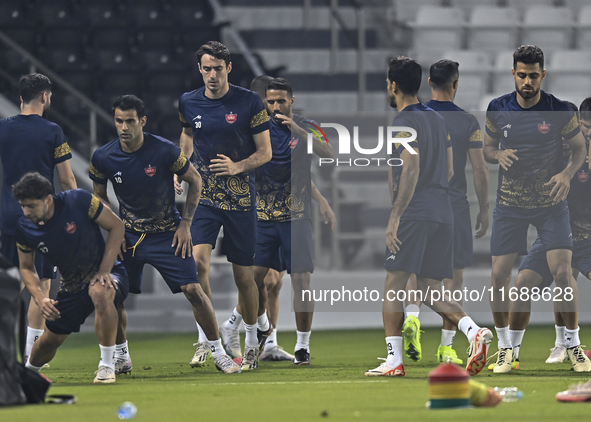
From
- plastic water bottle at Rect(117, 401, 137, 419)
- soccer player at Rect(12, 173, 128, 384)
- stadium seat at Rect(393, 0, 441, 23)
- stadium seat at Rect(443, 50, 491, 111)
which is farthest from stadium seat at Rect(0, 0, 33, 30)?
plastic water bottle at Rect(117, 401, 137, 419)

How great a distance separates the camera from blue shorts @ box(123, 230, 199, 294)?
265 inches

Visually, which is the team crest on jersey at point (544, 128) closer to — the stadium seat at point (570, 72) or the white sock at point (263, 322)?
the white sock at point (263, 322)

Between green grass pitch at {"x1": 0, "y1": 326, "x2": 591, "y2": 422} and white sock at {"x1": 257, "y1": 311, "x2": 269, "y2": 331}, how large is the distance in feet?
1.07

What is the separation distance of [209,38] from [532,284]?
868 centimetres

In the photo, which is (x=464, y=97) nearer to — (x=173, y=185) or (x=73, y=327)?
(x=173, y=185)

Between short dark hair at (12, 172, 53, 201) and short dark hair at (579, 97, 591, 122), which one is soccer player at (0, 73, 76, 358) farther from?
short dark hair at (579, 97, 591, 122)

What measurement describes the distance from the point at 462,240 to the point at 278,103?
1851 millimetres

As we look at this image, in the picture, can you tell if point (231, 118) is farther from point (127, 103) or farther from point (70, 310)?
point (70, 310)

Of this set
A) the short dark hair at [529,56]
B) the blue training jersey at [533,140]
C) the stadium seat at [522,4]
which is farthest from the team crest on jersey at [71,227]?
the stadium seat at [522,4]

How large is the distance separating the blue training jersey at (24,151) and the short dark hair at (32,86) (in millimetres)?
152

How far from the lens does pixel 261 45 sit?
1564 centimetres

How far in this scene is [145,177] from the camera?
6.76m

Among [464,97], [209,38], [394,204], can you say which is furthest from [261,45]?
[394,204]

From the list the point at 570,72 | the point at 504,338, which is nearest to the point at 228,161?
the point at 504,338
